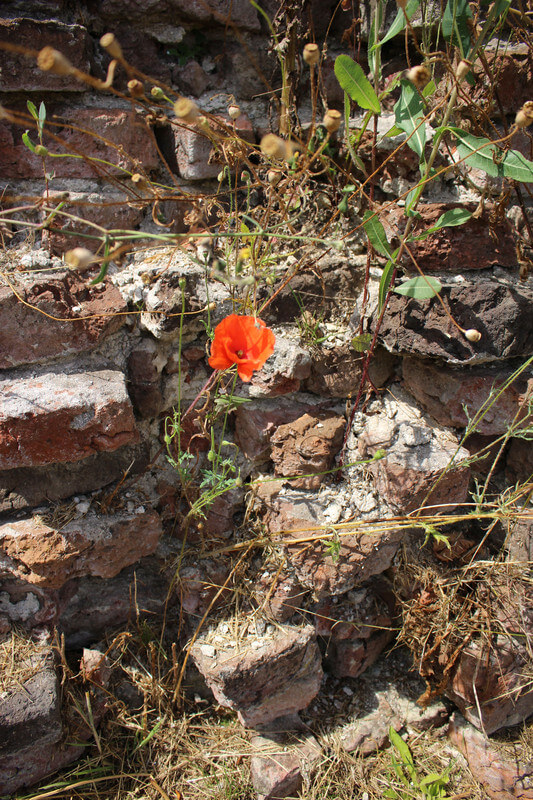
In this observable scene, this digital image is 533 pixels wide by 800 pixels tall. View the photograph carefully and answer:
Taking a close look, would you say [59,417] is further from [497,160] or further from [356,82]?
[497,160]

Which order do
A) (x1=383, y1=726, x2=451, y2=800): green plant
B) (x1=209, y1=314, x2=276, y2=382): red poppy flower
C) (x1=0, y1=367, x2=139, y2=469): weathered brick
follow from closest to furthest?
(x1=209, y1=314, x2=276, y2=382): red poppy flower → (x1=0, y1=367, x2=139, y2=469): weathered brick → (x1=383, y1=726, x2=451, y2=800): green plant

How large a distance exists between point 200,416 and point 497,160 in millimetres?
1010

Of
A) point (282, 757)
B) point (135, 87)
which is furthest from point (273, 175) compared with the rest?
point (282, 757)

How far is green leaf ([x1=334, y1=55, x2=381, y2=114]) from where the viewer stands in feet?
3.90

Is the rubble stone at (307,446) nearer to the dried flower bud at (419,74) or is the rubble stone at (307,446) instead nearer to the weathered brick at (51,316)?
the weathered brick at (51,316)

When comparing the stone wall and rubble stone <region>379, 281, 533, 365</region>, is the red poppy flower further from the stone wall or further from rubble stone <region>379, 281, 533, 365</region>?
rubble stone <region>379, 281, 533, 365</region>

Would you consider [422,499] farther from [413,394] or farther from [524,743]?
[524,743]

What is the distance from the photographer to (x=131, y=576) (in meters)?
1.66

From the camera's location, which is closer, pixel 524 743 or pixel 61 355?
pixel 61 355

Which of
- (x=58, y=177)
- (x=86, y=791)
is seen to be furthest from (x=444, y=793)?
(x=58, y=177)

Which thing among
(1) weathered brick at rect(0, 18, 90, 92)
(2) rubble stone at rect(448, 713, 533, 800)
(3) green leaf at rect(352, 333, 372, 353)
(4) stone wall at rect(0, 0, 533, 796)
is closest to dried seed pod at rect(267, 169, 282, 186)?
(4) stone wall at rect(0, 0, 533, 796)

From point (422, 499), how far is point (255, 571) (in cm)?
55

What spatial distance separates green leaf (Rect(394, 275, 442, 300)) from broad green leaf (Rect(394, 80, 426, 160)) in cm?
30

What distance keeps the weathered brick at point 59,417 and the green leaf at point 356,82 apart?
92 centimetres
